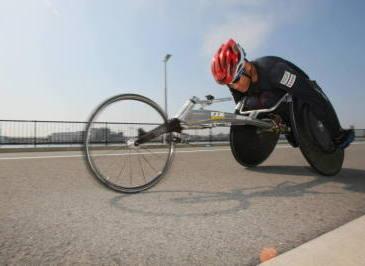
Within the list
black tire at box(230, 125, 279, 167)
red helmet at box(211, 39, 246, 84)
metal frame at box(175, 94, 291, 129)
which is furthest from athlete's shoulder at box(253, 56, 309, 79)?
black tire at box(230, 125, 279, 167)

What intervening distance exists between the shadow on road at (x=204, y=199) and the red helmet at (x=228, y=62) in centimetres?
129

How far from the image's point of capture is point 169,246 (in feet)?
6.12

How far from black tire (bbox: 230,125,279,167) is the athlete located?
573mm

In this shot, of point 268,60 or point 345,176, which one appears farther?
point 345,176

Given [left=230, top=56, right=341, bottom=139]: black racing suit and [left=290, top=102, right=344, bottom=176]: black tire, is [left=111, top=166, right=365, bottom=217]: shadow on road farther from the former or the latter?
[left=230, top=56, right=341, bottom=139]: black racing suit

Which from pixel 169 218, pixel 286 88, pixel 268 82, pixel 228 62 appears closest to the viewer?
pixel 169 218

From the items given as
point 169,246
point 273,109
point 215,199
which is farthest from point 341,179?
point 169,246

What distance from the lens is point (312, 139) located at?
14.0 feet

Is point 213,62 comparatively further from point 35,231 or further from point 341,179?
point 35,231

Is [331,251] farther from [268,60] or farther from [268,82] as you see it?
[268,60]

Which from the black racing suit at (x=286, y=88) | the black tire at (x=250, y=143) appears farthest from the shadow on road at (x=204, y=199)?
the black tire at (x=250, y=143)

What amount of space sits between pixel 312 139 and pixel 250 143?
97 cm

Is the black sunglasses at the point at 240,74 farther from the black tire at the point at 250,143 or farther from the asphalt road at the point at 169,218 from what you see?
the asphalt road at the point at 169,218

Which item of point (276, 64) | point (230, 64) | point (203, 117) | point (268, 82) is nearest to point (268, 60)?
point (276, 64)
